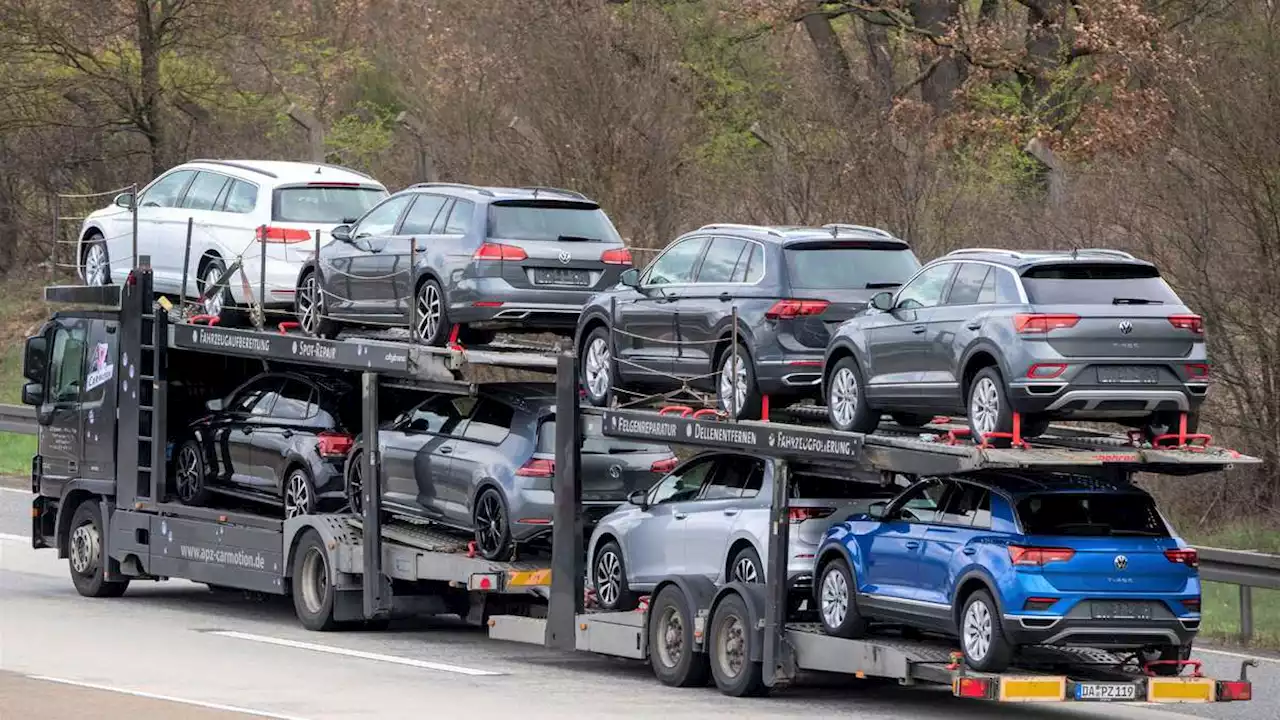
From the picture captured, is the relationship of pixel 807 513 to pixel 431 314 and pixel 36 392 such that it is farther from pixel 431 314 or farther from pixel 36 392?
pixel 36 392

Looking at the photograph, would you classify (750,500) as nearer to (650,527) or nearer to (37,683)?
(650,527)

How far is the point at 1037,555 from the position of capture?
12.6m

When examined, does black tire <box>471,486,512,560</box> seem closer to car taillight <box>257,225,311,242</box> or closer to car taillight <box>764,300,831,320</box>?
car taillight <box>764,300,831,320</box>

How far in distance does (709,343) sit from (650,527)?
142cm

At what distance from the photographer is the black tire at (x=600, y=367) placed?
53.9 feet

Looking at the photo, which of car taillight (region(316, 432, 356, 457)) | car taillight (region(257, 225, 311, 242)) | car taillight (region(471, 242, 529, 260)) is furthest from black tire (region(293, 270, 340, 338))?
car taillight (region(471, 242, 529, 260))

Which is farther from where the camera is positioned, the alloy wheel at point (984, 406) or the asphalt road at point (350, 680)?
the asphalt road at point (350, 680)

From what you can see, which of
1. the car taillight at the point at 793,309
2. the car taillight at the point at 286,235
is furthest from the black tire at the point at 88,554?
the car taillight at the point at 793,309

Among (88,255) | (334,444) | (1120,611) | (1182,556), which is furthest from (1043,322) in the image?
(88,255)

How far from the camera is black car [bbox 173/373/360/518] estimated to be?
60.8 ft

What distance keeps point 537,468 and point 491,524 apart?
644mm

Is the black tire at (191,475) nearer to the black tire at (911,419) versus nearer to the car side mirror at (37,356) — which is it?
the car side mirror at (37,356)

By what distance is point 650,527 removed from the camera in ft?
51.8

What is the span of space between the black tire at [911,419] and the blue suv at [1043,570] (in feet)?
4.06
